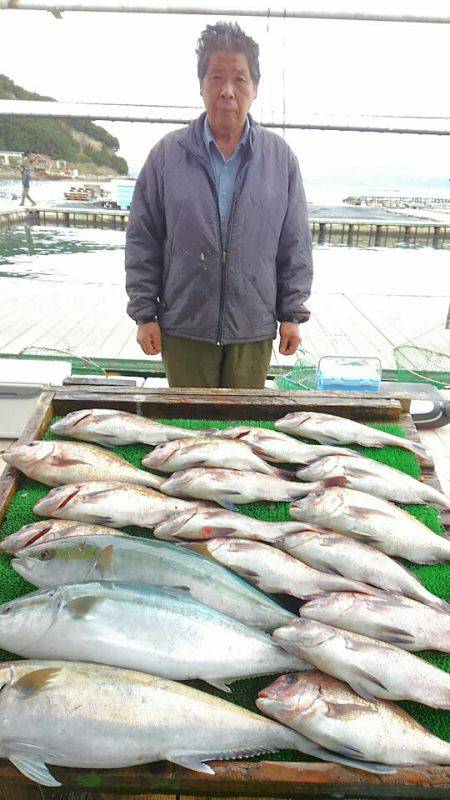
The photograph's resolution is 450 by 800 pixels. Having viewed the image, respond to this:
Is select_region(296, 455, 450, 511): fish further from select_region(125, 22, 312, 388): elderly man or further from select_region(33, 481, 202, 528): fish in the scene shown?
select_region(125, 22, 312, 388): elderly man

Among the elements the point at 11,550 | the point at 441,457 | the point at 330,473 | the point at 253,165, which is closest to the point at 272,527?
the point at 330,473

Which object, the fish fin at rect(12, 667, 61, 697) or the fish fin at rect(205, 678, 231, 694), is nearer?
the fish fin at rect(12, 667, 61, 697)

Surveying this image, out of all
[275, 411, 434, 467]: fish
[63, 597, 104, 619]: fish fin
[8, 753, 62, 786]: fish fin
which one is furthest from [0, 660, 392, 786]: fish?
[275, 411, 434, 467]: fish

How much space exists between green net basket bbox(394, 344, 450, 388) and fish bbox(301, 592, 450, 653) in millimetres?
4716

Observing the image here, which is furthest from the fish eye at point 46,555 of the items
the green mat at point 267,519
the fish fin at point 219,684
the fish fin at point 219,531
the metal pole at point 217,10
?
the metal pole at point 217,10

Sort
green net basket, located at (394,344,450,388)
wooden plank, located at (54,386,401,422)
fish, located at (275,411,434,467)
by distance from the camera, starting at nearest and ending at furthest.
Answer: fish, located at (275,411,434,467) < wooden plank, located at (54,386,401,422) < green net basket, located at (394,344,450,388)

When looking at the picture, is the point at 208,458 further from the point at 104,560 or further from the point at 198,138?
the point at 198,138

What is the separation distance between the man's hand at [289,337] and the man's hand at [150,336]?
715 mm

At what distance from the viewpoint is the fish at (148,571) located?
1.51m

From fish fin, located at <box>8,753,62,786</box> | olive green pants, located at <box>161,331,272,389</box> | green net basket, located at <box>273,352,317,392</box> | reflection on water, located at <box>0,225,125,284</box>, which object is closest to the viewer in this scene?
fish fin, located at <box>8,753,62,786</box>

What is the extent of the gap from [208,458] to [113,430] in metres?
0.42

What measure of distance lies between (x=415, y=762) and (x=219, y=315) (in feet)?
7.48

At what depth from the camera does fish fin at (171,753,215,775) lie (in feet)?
3.69

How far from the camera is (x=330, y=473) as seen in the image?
6.64 ft
